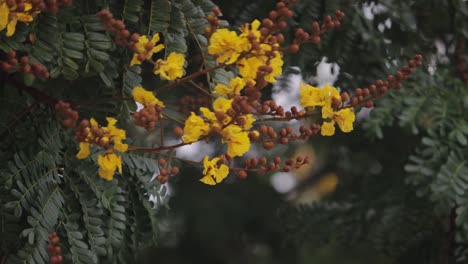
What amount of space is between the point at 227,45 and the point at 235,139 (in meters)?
0.16

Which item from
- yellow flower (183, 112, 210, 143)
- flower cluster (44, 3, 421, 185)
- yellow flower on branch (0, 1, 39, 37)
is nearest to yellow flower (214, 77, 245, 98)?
flower cluster (44, 3, 421, 185)

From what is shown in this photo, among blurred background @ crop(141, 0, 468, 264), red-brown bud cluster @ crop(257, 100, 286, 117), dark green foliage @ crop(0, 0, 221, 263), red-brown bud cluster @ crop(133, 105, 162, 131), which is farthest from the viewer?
blurred background @ crop(141, 0, 468, 264)

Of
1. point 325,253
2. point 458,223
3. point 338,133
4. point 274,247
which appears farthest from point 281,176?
point 458,223

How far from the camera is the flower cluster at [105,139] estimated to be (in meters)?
1.35

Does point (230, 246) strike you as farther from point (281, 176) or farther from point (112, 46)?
point (112, 46)

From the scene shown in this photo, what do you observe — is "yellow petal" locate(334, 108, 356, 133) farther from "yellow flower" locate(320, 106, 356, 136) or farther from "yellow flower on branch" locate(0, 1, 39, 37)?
"yellow flower on branch" locate(0, 1, 39, 37)

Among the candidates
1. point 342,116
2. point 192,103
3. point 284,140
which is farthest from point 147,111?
point 192,103

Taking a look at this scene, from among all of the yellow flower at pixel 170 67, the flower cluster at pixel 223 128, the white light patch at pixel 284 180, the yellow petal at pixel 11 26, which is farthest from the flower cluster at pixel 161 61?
the white light patch at pixel 284 180

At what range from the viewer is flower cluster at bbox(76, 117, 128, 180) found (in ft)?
4.42

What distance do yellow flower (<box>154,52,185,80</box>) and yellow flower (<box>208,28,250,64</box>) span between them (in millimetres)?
69

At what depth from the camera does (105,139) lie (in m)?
1.35

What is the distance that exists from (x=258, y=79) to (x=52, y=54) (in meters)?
0.41

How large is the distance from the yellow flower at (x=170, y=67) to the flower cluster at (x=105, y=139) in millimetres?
124

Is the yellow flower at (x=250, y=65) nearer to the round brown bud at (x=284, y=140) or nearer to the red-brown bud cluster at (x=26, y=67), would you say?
the round brown bud at (x=284, y=140)
